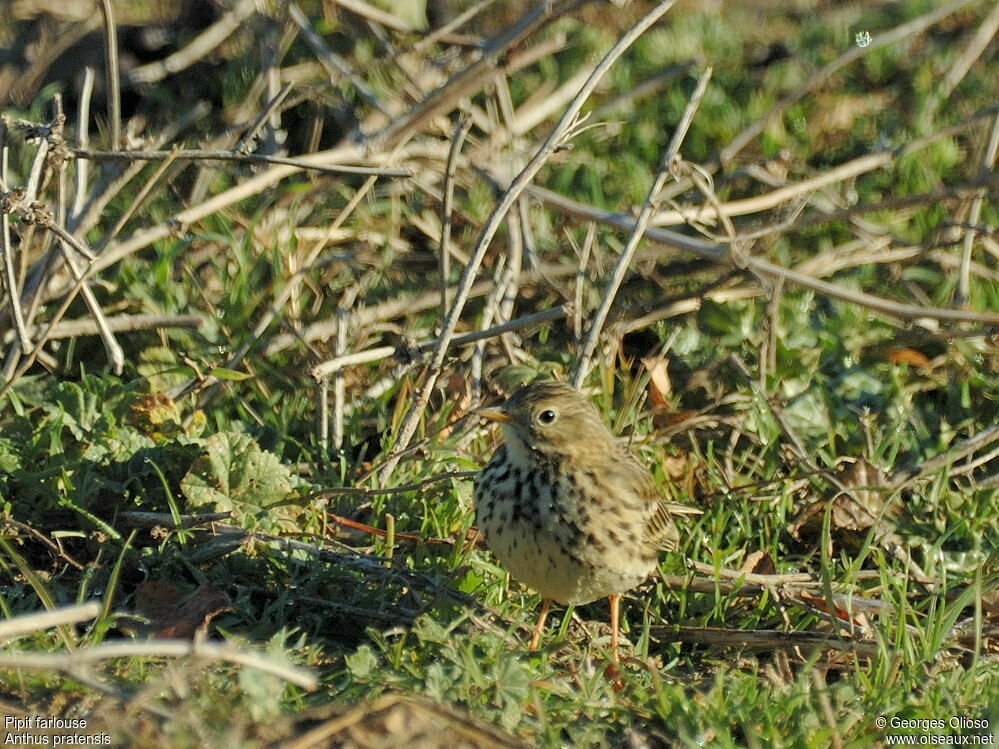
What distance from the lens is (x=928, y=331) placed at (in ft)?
19.7

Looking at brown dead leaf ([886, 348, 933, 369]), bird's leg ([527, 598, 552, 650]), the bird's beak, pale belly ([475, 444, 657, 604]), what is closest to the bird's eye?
the bird's beak

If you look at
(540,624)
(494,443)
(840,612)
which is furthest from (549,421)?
(840,612)

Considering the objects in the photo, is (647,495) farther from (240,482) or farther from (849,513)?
(240,482)

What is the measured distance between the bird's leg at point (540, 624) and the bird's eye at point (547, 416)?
0.62 m

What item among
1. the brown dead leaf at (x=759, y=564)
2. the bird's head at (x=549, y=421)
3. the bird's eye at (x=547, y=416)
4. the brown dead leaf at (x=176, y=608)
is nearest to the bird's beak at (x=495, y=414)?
the bird's head at (x=549, y=421)

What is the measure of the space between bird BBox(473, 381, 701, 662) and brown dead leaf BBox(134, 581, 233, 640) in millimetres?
Result: 893

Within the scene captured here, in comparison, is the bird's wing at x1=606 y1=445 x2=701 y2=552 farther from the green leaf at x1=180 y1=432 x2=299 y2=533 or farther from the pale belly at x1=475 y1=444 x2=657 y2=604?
the green leaf at x1=180 y1=432 x2=299 y2=533

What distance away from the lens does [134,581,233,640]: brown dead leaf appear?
13.4 ft

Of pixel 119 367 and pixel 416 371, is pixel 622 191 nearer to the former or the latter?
pixel 416 371

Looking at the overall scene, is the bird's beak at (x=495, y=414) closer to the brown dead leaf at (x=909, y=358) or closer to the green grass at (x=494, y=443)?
the green grass at (x=494, y=443)

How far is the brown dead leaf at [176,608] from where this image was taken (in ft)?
13.4

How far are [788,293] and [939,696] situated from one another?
262cm

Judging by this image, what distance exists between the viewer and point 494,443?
216 inches

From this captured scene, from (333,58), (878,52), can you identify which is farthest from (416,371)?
(878,52)
